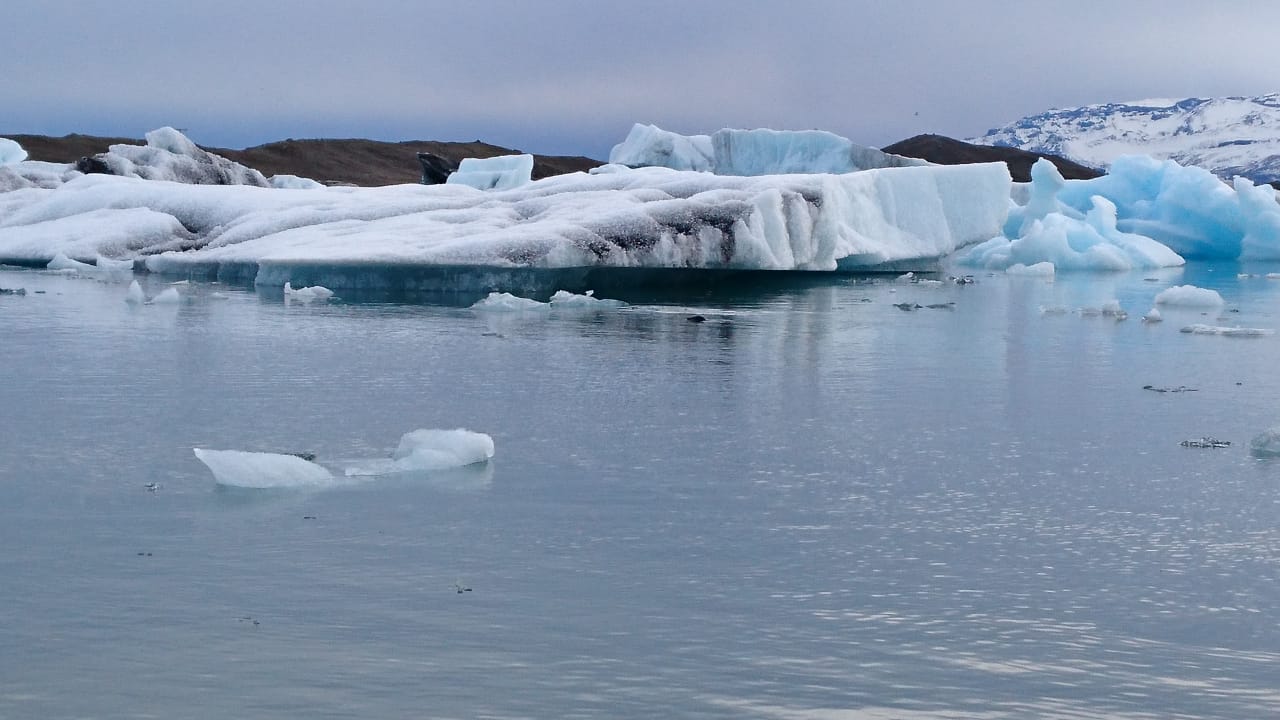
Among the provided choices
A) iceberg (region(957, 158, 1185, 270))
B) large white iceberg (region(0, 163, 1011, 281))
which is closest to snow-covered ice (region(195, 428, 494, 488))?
large white iceberg (region(0, 163, 1011, 281))

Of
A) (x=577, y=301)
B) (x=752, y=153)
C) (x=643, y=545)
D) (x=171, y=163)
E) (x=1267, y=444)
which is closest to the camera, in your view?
(x=643, y=545)

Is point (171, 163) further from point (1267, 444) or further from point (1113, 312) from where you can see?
point (1267, 444)

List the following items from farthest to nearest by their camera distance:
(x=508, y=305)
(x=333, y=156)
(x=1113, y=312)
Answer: (x=333, y=156), (x=1113, y=312), (x=508, y=305)

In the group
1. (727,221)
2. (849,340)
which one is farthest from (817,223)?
(849,340)

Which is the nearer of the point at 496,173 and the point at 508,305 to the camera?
the point at 508,305

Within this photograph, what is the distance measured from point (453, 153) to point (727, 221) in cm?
5385

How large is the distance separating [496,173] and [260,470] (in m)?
25.4

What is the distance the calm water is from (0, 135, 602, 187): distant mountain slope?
49.6m

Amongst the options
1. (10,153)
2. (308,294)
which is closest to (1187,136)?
(10,153)

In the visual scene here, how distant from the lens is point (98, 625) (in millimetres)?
3887

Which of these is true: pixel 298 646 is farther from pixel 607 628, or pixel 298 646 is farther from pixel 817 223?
pixel 817 223

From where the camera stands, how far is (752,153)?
36.3 metres

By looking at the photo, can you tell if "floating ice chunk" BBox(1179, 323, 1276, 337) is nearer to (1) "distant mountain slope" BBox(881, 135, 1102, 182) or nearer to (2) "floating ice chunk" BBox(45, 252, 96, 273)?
(2) "floating ice chunk" BBox(45, 252, 96, 273)

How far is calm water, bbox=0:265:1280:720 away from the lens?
355 centimetres
